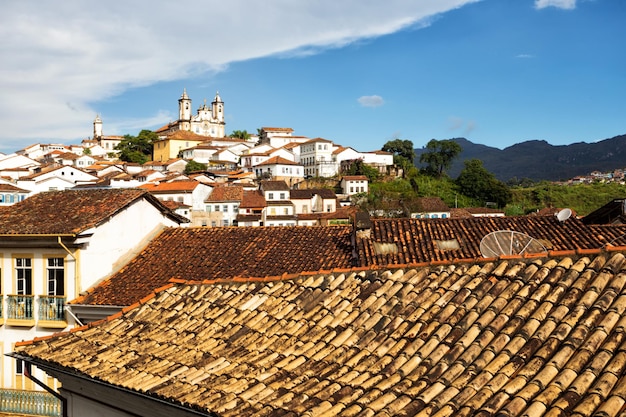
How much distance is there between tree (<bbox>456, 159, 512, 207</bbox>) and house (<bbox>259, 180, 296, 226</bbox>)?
1262 inches

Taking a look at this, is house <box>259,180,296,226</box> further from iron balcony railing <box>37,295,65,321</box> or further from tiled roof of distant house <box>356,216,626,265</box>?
iron balcony railing <box>37,295,65,321</box>

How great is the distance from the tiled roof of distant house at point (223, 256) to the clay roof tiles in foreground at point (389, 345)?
6.68 metres

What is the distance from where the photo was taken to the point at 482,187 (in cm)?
8650

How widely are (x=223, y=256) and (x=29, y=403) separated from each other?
6.18 metres

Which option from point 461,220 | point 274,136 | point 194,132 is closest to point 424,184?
point 274,136

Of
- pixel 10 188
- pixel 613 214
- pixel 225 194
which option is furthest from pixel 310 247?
pixel 10 188

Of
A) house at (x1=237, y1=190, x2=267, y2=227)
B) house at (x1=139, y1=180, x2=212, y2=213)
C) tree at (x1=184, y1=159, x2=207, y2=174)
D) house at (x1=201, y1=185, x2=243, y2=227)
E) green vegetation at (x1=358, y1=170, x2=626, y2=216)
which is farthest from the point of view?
tree at (x1=184, y1=159, x2=207, y2=174)

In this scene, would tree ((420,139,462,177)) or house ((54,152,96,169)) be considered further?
house ((54,152,96,169))

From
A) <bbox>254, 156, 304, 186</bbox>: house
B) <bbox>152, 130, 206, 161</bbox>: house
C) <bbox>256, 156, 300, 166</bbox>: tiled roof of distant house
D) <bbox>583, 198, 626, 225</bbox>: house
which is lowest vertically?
<bbox>583, 198, 626, 225</bbox>: house

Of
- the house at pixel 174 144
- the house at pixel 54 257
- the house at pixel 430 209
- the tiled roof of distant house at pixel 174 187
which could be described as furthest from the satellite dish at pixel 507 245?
the house at pixel 174 144

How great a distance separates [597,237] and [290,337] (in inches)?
472

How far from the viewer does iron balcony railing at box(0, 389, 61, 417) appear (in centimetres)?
1461

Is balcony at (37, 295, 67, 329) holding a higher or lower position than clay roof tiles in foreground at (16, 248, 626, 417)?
lower

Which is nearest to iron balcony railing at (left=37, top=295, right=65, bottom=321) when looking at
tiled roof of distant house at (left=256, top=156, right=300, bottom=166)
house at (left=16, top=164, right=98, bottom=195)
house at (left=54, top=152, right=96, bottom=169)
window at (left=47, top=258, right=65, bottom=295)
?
window at (left=47, top=258, right=65, bottom=295)
